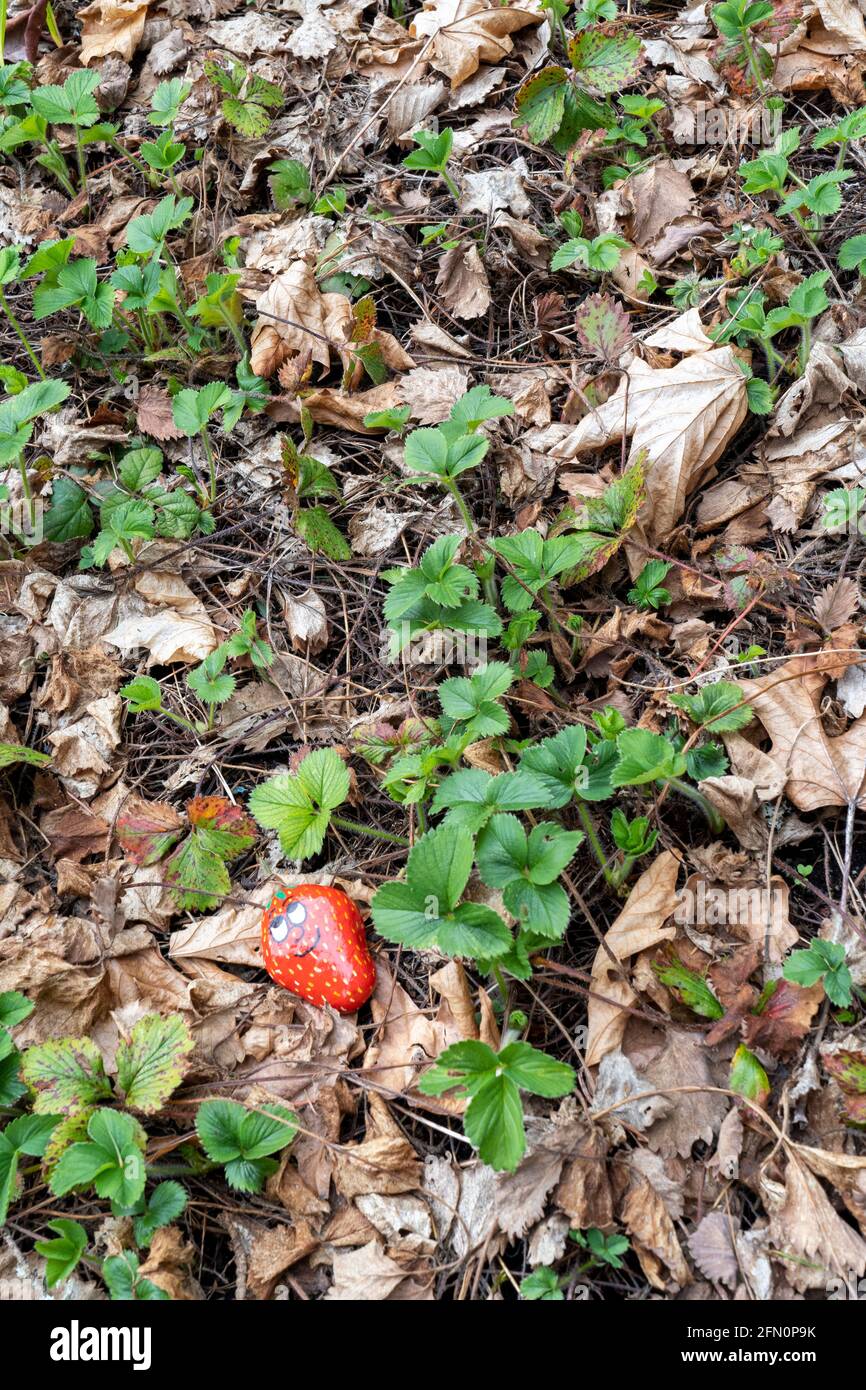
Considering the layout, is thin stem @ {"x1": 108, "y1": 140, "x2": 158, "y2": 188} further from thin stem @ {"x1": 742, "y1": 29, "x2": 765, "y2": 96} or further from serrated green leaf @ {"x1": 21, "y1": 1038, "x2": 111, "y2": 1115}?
serrated green leaf @ {"x1": 21, "y1": 1038, "x2": 111, "y2": 1115}

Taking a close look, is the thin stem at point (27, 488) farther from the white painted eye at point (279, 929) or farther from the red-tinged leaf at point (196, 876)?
the white painted eye at point (279, 929)

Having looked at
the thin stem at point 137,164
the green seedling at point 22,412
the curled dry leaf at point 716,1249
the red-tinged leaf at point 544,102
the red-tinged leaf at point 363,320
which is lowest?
the curled dry leaf at point 716,1249

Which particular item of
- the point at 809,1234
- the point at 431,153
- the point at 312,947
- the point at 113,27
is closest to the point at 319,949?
the point at 312,947

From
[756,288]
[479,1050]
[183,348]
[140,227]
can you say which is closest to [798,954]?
[479,1050]

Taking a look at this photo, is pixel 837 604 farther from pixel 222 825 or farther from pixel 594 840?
pixel 222 825

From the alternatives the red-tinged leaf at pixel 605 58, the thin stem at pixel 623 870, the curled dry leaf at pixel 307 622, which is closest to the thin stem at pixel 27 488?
the curled dry leaf at pixel 307 622

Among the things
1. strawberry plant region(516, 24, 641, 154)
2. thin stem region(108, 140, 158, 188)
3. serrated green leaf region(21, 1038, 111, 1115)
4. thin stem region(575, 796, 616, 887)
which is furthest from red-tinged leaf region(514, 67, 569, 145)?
serrated green leaf region(21, 1038, 111, 1115)

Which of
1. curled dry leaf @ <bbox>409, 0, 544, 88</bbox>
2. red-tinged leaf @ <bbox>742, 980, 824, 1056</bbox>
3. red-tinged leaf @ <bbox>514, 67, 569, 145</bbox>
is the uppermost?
curled dry leaf @ <bbox>409, 0, 544, 88</bbox>
